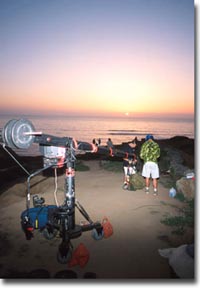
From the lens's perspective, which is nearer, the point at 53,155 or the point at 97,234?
the point at 53,155

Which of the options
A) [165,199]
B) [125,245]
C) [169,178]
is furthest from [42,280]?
[169,178]

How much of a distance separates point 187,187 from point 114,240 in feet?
10.8

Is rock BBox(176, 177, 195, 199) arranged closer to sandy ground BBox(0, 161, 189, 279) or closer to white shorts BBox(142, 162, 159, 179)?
sandy ground BBox(0, 161, 189, 279)

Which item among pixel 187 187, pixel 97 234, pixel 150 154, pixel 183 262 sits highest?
pixel 150 154

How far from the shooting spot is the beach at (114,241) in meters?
4.13

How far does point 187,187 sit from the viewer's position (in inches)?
292

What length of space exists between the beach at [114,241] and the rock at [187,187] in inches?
14.3

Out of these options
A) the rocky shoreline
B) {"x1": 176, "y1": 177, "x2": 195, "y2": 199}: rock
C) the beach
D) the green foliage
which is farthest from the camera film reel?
the green foliage

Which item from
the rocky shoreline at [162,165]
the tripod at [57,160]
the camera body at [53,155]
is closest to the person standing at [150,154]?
the rocky shoreline at [162,165]

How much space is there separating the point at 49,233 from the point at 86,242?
30.8 inches

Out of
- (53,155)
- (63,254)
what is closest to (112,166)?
(63,254)

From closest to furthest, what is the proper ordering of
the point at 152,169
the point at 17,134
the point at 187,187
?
the point at 17,134, the point at 187,187, the point at 152,169

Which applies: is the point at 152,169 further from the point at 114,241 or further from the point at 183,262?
the point at 183,262

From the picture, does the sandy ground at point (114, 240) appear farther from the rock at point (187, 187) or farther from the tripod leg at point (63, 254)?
the rock at point (187, 187)
